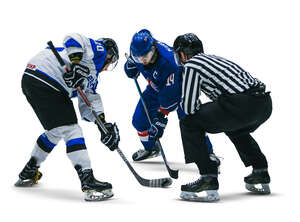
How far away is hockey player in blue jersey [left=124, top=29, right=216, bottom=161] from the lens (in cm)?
489

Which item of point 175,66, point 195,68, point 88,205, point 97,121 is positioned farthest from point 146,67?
point 88,205

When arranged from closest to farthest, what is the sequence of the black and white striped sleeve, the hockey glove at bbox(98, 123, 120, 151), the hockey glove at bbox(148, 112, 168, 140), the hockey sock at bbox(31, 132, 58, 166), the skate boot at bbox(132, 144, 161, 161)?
the black and white striped sleeve → the hockey glove at bbox(98, 123, 120, 151) → the hockey sock at bbox(31, 132, 58, 166) → the hockey glove at bbox(148, 112, 168, 140) → the skate boot at bbox(132, 144, 161, 161)

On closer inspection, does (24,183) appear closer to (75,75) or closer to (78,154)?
(78,154)

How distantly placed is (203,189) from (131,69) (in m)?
1.77

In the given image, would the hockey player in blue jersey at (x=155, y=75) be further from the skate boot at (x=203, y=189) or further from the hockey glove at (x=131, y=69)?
the skate boot at (x=203, y=189)

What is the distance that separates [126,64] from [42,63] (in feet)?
4.17

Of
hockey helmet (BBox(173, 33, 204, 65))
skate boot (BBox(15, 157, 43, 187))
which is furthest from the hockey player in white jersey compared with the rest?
hockey helmet (BBox(173, 33, 204, 65))

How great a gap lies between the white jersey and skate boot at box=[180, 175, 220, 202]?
1.03 meters

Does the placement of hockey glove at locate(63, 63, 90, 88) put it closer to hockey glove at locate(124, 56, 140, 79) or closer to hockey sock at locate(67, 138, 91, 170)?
hockey sock at locate(67, 138, 91, 170)

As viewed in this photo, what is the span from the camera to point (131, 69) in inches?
218

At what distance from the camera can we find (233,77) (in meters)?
4.12

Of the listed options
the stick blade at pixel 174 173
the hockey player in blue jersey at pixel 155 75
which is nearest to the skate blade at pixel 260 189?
the stick blade at pixel 174 173

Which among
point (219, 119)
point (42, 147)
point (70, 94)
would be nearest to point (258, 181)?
point (219, 119)

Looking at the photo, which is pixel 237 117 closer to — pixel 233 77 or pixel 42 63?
pixel 233 77
